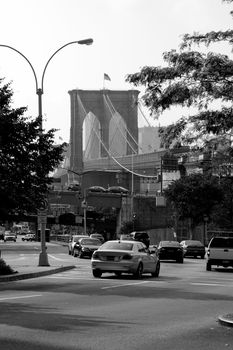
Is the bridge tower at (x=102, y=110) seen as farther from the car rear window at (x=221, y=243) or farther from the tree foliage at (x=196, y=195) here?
the car rear window at (x=221, y=243)

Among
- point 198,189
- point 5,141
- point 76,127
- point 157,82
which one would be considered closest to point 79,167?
point 76,127

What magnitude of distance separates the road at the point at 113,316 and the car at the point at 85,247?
23811 millimetres

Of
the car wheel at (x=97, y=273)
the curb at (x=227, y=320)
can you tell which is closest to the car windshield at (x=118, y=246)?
the car wheel at (x=97, y=273)

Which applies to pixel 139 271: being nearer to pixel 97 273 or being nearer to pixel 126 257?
pixel 126 257

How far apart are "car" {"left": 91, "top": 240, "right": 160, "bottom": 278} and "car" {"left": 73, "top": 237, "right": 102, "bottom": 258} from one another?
63.6 feet

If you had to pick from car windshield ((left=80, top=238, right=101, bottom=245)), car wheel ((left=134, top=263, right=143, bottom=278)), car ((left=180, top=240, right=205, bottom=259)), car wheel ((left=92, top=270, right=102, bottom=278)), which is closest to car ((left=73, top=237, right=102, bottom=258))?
car windshield ((left=80, top=238, right=101, bottom=245))

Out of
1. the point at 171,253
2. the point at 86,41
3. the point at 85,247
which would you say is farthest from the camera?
the point at 85,247

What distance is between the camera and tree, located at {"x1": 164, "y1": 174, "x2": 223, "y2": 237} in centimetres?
7212

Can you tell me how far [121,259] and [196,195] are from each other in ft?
160

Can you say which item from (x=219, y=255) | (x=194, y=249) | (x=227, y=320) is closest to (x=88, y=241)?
(x=194, y=249)

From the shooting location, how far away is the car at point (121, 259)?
79.6 feet

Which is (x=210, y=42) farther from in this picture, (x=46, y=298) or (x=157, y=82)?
(x=46, y=298)

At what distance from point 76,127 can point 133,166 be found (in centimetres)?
1762

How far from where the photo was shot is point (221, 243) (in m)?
34.4
